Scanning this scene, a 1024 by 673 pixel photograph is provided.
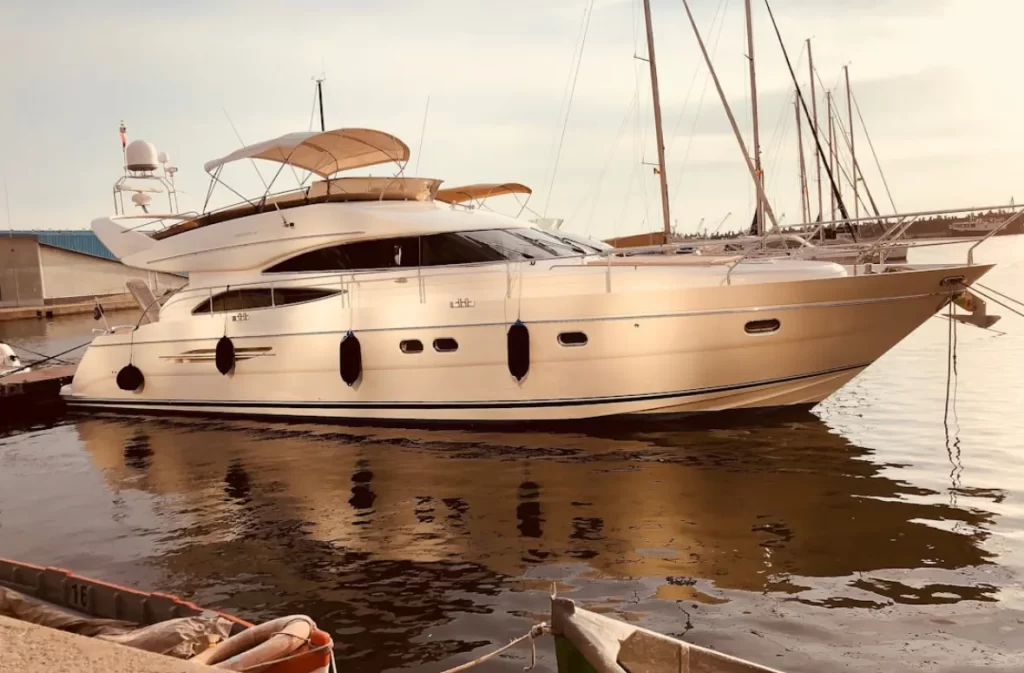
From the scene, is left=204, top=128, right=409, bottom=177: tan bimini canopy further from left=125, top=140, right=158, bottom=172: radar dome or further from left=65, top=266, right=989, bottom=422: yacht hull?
left=125, top=140, right=158, bottom=172: radar dome

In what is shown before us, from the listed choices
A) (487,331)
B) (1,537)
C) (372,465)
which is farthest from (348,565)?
(487,331)

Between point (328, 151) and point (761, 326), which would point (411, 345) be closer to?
point (328, 151)

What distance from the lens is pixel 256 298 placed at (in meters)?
11.3

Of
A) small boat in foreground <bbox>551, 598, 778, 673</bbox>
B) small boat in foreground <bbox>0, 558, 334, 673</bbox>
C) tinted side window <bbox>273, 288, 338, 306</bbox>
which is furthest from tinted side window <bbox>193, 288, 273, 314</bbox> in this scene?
small boat in foreground <bbox>551, 598, 778, 673</bbox>

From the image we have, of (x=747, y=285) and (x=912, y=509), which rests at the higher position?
(x=747, y=285)

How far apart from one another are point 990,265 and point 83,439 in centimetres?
1181

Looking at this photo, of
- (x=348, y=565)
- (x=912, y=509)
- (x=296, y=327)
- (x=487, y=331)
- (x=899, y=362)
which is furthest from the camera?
(x=899, y=362)

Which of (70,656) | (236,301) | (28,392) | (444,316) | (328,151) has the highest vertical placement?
(328,151)

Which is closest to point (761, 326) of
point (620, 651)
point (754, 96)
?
point (620, 651)

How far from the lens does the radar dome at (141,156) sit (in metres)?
15.4

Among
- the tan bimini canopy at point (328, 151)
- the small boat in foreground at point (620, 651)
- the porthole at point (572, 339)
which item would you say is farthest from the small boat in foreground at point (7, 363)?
the small boat in foreground at point (620, 651)

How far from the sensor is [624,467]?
823 cm

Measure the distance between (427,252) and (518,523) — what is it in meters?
5.04

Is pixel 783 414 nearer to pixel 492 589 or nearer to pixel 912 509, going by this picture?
pixel 912 509
